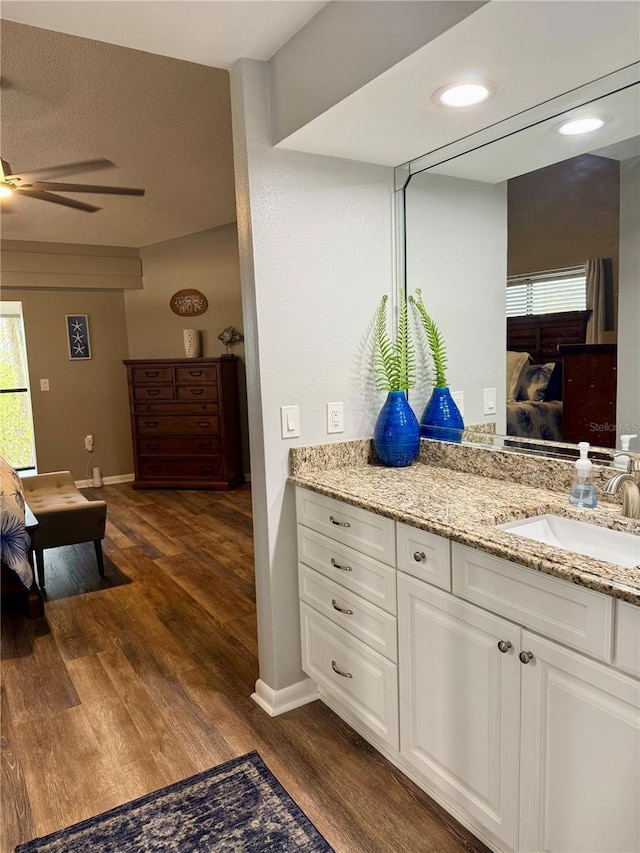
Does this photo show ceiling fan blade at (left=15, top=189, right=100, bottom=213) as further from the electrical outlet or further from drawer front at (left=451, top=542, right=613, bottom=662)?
drawer front at (left=451, top=542, right=613, bottom=662)

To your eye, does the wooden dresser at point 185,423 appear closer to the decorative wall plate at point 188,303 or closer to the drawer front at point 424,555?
the decorative wall plate at point 188,303

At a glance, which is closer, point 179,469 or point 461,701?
point 461,701

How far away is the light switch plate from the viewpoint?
229 cm

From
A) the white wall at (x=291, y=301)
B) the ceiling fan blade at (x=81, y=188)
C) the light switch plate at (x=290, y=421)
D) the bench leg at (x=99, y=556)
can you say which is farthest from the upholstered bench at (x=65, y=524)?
the light switch plate at (x=290, y=421)

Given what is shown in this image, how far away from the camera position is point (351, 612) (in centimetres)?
205

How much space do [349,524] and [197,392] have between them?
14.7 ft

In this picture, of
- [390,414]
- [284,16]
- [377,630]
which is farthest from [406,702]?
[284,16]

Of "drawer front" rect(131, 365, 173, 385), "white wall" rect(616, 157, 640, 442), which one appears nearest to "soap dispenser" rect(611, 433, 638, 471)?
"white wall" rect(616, 157, 640, 442)

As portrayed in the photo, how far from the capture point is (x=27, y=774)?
6.74ft

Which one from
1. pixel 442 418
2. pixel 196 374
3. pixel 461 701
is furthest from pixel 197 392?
pixel 461 701

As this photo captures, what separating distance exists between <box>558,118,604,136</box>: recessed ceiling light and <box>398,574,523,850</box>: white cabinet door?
143 cm

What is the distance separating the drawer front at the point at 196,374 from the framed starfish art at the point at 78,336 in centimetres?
118

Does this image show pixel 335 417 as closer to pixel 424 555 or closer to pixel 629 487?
pixel 424 555

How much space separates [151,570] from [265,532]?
1.99 m
